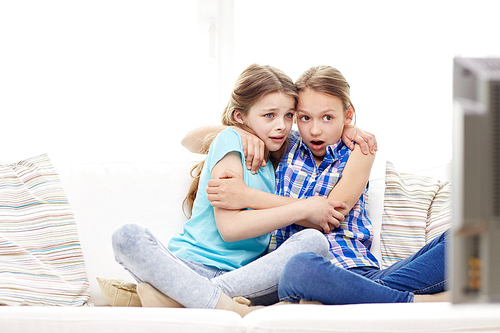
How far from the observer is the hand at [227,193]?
1.27 m

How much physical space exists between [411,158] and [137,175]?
1.35 metres

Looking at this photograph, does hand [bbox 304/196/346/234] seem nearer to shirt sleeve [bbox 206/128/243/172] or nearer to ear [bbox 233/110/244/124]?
shirt sleeve [bbox 206/128/243/172]

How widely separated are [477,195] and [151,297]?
0.83 metres

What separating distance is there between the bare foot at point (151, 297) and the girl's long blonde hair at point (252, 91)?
0.49m

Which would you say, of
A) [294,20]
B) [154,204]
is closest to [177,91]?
[294,20]

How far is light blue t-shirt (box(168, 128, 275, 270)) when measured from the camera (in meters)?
1.30

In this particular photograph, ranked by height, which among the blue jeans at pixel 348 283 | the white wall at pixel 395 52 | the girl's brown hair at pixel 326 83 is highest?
the white wall at pixel 395 52

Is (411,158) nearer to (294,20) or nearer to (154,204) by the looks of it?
(294,20)

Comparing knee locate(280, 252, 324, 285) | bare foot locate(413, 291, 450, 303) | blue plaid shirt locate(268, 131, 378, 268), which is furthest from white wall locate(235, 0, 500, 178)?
knee locate(280, 252, 324, 285)

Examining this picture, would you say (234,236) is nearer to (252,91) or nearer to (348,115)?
(252,91)

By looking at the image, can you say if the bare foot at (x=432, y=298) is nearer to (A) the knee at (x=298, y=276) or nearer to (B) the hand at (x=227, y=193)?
(A) the knee at (x=298, y=276)

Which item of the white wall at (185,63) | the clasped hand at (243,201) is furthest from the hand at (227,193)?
the white wall at (185,63)

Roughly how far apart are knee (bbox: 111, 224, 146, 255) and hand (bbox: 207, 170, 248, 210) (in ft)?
0.85

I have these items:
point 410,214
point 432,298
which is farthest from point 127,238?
point 410,214
